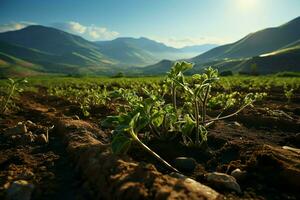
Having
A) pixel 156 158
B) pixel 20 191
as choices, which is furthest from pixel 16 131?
pixel 156 158

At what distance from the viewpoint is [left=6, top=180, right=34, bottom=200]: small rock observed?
11.1 feet

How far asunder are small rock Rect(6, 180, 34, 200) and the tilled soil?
8 centimetres

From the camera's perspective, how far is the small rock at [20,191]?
3.38 metres

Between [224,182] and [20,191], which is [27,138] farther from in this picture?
[224,182]

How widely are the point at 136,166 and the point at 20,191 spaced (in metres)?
1.31

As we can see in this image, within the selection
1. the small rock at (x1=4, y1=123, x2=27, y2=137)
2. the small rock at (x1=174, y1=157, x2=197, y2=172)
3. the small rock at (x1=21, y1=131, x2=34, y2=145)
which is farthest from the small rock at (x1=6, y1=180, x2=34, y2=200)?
the small rock at (x1=4, y1=123, x2=27, y2=137)

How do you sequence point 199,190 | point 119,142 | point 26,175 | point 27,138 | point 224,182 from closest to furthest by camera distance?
point 199,190
point 224,182
point 119,142
point 26,175
point 27,138

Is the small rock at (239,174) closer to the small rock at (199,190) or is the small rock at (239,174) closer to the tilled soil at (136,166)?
the tilled soil at (136,166)

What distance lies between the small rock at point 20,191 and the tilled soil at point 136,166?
84 mm

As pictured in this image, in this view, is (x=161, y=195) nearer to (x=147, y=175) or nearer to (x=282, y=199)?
(x=147, y=175)

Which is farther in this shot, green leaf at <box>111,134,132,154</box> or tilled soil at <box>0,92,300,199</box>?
green leaf at <box>111,134,132,154</box>

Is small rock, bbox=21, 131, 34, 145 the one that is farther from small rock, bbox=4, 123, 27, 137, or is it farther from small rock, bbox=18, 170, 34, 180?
small rock, bbox=18, 170, 34, 180

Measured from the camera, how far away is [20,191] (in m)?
3.42

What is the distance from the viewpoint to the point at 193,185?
3.07m
